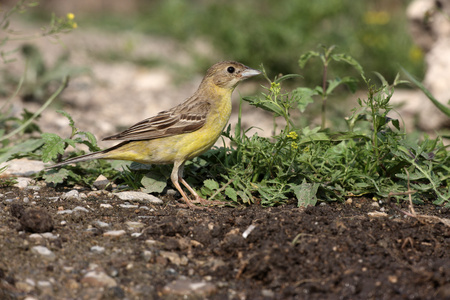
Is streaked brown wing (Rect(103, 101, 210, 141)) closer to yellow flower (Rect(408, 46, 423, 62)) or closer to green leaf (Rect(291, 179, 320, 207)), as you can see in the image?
green leaf (Rect(291, 179, 320, 207))

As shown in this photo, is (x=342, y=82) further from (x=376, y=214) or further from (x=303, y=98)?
(x=376, y=214)

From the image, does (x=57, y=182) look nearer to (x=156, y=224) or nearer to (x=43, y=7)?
(x=156, y=224)

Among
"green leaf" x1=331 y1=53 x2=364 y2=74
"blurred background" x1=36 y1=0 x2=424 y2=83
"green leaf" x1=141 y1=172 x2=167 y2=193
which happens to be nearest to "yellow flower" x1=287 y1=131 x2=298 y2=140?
"green leaf" x1=331 y1=53 x2=364 y2=74

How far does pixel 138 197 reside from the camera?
528 centimetres

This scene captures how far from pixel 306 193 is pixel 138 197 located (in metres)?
1.54

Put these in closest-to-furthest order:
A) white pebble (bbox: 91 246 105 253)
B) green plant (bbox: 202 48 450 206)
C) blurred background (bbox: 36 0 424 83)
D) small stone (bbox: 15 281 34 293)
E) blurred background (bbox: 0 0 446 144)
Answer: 1. small stone (bbox: 15 281 34 293)
2. white pebble (bbox: 91 246 105 253)
3. green plant (bbox: 202 48 450 206)
4. blurred background (bbox: 0 0 446 144)
5. blurred background (bbox: 36 0 424 83)

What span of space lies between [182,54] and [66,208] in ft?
27.5

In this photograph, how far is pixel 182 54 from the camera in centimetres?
1278

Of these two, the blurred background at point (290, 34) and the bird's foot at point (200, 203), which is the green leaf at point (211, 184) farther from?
the blurred background at point (290, 34)

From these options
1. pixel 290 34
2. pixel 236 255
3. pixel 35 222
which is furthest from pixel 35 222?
pixel 290 34

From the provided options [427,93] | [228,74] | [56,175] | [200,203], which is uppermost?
[228,74]

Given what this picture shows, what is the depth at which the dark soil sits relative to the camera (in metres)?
3.51

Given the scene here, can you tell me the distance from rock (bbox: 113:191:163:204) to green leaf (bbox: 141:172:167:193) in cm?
9

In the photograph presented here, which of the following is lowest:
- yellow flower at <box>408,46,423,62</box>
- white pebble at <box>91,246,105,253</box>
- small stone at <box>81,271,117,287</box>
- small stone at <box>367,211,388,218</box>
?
small stone at <box>367,211,388,218</box>
